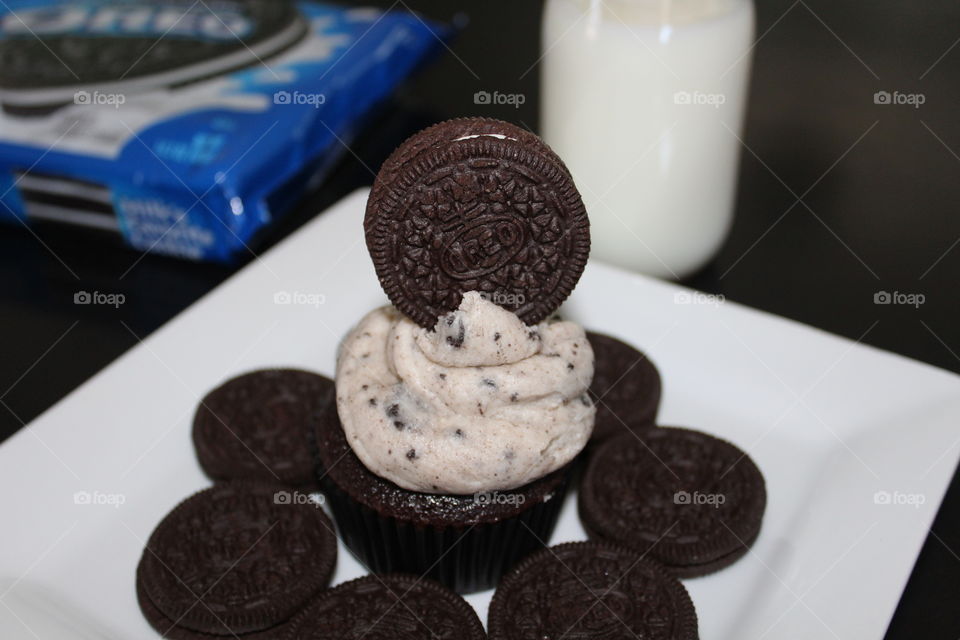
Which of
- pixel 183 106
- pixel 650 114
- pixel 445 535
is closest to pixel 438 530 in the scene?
pixel 445 535

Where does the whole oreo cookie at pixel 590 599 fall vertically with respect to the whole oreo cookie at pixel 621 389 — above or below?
below

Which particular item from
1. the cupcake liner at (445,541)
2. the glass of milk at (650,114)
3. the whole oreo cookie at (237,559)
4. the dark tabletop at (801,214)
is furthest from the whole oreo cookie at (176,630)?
the glass of milk at (650,114)

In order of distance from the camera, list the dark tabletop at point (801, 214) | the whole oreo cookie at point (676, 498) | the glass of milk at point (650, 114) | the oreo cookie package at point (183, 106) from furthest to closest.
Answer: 1. the oreo cookie package at point (183, 106)
2. the dark tabletop at point (801, 214)
3. the glass of milk at point (650, 114)
4. the whole oreo cookie at point (676, 498)

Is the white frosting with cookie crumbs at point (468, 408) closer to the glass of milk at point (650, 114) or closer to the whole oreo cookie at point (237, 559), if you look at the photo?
the whole oreo cookie at point (237, 559)

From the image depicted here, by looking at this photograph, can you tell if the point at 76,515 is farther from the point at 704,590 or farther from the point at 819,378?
the point at 819,378

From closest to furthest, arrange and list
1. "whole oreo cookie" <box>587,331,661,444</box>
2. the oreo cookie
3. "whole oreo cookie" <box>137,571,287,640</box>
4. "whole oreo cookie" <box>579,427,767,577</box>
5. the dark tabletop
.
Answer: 1. "whole oreo cookie" <box>137,571,287,640</box>
2. "whole oreo cookie" <box>579,427,767,577</box>
3. "whole oreo cookie" <box>587,331,661,444</box>
4. the dark tabletop
5. the oreo cookie

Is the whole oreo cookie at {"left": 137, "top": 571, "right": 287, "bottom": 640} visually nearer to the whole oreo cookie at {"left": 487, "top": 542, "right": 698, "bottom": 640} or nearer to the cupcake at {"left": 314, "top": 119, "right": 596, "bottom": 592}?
the cupcake at {"left": 314, "top": 119, "right": 596, "bottom": 592}

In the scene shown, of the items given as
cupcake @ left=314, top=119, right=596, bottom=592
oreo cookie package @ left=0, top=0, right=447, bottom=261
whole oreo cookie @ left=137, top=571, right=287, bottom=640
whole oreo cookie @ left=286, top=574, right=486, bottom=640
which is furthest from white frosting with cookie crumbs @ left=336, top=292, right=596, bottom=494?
oreo cookie package @ left=0, top=0, right=447, bottom=261
